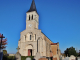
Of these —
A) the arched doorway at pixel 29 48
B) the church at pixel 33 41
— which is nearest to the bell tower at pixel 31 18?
the church at pixel 33 41

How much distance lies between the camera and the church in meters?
33.7

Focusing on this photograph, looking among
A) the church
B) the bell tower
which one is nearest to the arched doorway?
the church

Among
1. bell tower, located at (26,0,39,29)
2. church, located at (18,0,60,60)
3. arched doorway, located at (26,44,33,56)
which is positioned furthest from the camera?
bell tower, located at (26,0,39,29)

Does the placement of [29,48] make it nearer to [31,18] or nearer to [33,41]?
[33,41]

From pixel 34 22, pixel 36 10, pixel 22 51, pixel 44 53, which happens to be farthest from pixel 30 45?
pixel 36 10

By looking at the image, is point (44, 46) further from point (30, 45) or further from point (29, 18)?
point (29, 18)

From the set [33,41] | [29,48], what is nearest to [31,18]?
[33,41]

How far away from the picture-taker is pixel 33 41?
34938mm

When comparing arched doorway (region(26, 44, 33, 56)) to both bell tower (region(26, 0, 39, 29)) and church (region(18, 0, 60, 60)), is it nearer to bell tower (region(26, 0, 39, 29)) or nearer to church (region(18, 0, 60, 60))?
church (region(18, 0, 60, 60))

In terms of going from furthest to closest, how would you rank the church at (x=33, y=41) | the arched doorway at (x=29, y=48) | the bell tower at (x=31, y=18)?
1. the bell tower at (x=31, y=18)
2. the arched doorway at (x=29, y=48)
3. the church at (x=33, y=41)

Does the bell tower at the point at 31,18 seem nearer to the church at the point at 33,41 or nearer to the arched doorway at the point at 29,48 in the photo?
the church at the point at 33,41

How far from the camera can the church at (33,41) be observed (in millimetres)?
33688

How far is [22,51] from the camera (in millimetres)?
35344

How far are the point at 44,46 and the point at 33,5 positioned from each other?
17.8m
